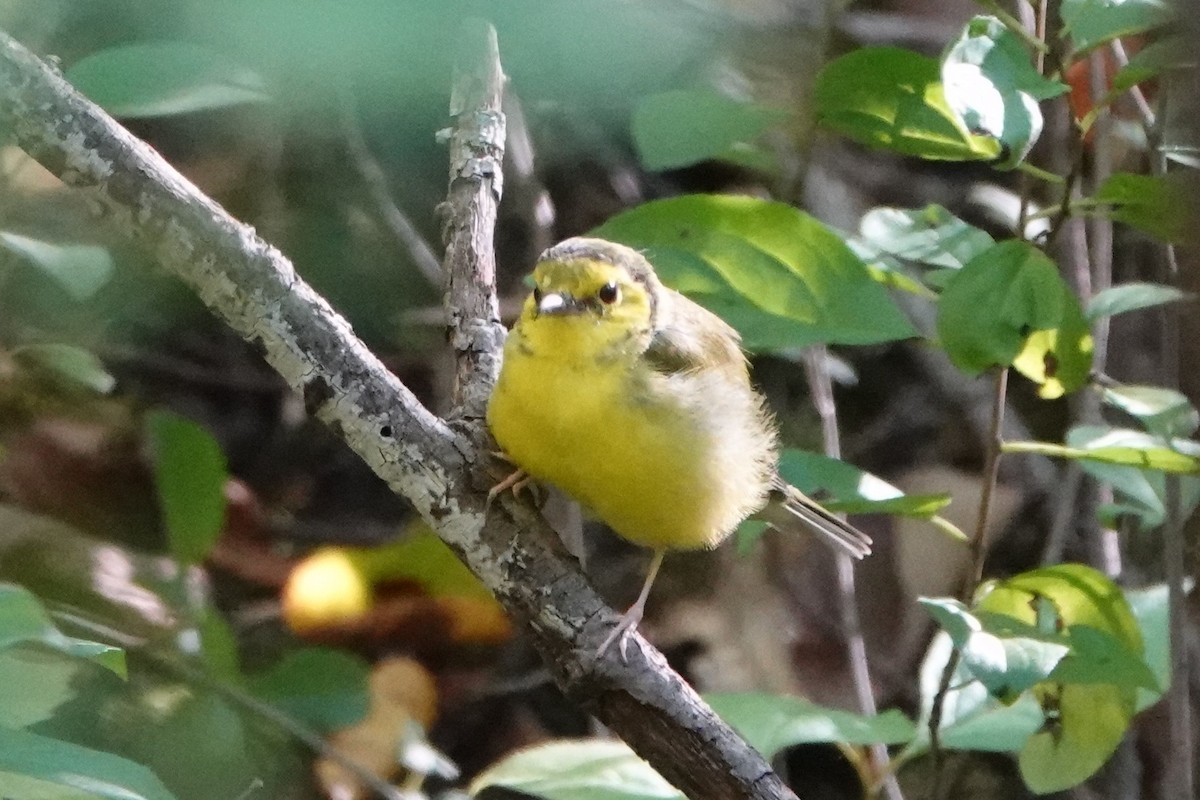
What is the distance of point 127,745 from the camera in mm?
1961

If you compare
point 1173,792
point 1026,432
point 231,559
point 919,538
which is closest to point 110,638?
point 231,559

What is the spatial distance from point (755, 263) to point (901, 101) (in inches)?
11.2

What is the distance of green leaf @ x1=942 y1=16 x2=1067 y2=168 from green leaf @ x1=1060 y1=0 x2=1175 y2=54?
89 millimetres

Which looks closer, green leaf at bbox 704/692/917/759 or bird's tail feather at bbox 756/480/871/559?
green leaf at bbox 704/692/917/759

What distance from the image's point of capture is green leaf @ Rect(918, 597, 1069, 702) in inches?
51.8

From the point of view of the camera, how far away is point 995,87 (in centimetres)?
133

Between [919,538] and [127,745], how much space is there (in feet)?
5.90

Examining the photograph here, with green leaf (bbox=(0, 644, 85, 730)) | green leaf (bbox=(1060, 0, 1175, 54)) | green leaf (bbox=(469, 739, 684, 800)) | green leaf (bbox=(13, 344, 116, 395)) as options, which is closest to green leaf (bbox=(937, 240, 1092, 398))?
green leaf (bbox=(1060, 0, 1175, 54))

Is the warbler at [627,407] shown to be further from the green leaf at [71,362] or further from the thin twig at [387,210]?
the thin twig at [387,210]

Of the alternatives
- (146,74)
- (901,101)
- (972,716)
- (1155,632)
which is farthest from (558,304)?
(1155,632)

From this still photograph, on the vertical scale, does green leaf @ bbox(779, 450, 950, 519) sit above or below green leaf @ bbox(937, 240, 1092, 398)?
below

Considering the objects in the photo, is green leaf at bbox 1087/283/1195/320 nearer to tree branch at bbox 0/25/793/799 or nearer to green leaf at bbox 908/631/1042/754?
green leaf at bbox 908/631/1042/754

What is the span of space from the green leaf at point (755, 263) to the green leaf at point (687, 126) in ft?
0.24

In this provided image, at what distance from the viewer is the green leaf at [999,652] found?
4.32 feet
